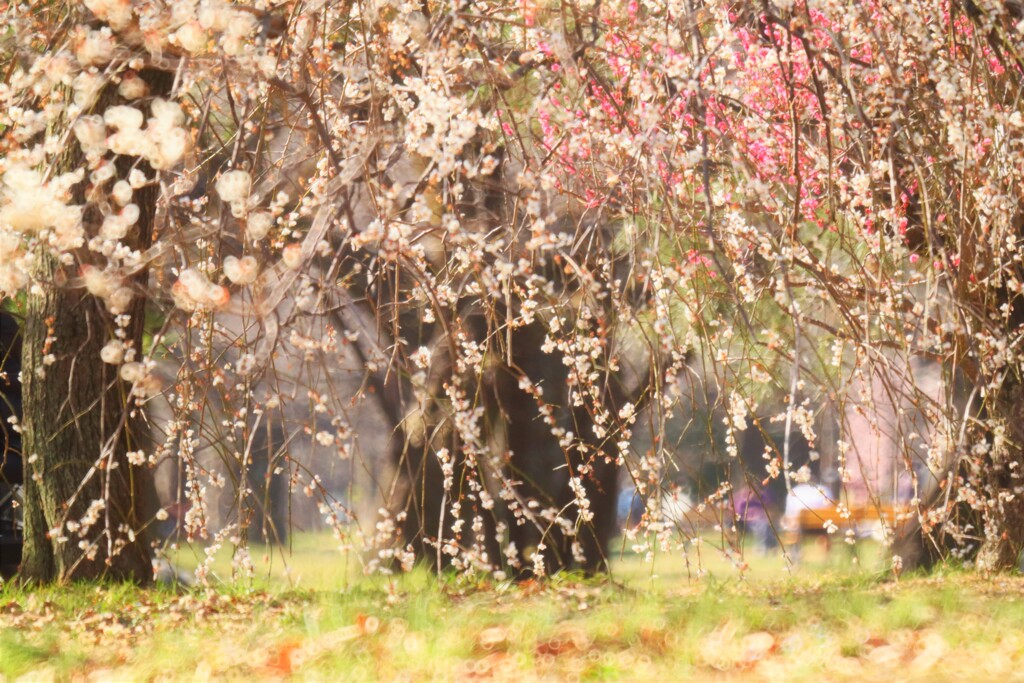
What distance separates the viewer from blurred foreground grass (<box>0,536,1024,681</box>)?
3297 millimetres

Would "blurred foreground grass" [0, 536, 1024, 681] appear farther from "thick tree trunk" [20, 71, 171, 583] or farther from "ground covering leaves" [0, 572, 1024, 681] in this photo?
"thick tree trunk" [20, 71, 171, 583]

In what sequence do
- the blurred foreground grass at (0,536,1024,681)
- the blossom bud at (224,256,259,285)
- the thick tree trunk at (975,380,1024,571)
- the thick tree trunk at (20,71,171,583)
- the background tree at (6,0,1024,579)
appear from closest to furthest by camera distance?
1. the blossom bud at (224,256,259,285)
2. the background tree at (6,0,1024,579)
3. the blurred foreground grass at (0,536,1024,681)
4. the thick tree trunk at (20,71,171,583)
5. the thick tree trunk at (975,380,1024,571)

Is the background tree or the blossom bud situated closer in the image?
the blossom bud

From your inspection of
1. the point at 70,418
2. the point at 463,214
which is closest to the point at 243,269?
the point at 463,214

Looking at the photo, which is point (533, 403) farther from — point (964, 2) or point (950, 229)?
point (964, 2)

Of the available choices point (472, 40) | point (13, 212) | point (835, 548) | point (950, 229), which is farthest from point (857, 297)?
point (835, 548)

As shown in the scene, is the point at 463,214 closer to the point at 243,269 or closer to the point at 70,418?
the point at 243,269

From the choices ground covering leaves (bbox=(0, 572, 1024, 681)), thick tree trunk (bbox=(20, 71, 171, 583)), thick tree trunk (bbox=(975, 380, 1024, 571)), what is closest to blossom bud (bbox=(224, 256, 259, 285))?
ground covering leaves (bbox=(0, 572, 1024, 681))

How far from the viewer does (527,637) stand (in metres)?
3.49

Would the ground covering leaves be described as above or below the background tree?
below

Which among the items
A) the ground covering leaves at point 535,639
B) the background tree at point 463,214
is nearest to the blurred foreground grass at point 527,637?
the ground covering leaves at point 535,639

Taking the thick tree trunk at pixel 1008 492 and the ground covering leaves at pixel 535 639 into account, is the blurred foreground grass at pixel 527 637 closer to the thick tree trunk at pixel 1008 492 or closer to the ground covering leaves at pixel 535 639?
the ground covering leaves at pixel 535 639

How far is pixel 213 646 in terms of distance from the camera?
354 cm

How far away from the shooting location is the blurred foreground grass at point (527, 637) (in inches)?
130
